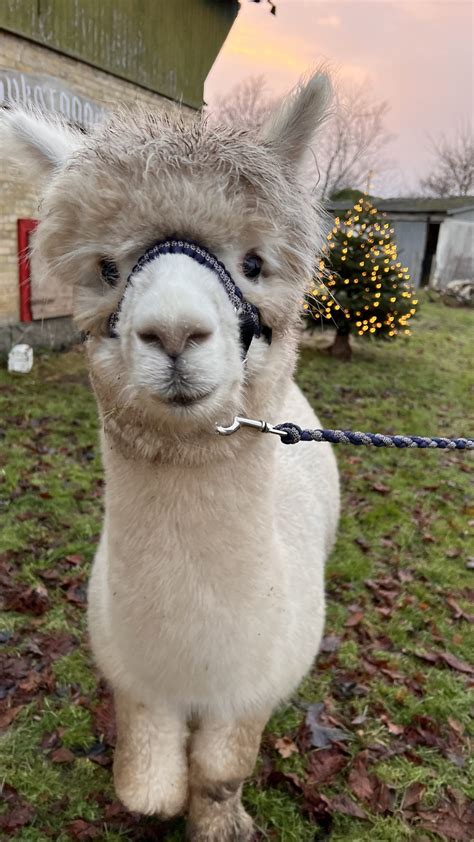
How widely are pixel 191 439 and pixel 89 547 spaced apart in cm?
293

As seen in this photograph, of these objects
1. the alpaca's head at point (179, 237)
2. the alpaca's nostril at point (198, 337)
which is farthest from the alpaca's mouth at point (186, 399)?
the alpaca's nostril at point (198, 337)

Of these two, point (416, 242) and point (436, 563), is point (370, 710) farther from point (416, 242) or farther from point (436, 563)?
point (416, 242)

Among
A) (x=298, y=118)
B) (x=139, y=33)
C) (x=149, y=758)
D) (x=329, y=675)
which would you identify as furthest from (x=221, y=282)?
(x=139, y=33)

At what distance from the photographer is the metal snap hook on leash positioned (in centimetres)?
148

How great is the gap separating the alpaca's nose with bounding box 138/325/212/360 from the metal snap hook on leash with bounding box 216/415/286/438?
28 cm

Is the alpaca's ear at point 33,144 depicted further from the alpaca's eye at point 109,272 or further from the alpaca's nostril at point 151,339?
the alpaca's nostril at point 151,339

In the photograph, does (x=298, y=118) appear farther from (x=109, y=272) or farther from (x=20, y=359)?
(x=20, y=359)

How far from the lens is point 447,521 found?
5.03 metres

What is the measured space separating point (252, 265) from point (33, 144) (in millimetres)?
707

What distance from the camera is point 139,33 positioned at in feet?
29.1

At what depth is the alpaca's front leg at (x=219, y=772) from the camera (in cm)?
198

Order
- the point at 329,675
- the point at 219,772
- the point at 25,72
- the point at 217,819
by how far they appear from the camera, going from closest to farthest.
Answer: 1. the point at 219,772
2. the point at 217,819
3. the point at 329,675
4. the point at 25,72

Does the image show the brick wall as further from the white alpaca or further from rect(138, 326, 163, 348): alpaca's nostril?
rect(138, 326, 163, 348): alpaca's nostril

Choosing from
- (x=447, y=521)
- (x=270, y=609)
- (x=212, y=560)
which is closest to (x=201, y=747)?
(x=270, y=609)
